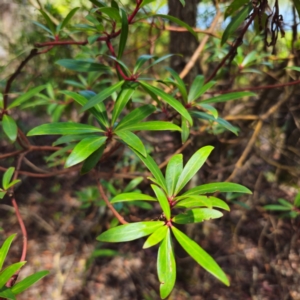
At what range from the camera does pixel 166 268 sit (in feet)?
1.87

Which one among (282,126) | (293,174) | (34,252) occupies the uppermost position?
(282,126)

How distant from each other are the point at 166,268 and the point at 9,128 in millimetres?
607

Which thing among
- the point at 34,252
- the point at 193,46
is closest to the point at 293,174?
the point at 193,46

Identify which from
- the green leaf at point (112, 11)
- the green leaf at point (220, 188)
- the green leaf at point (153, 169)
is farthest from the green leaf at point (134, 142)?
the green leaf at point (112, 11)

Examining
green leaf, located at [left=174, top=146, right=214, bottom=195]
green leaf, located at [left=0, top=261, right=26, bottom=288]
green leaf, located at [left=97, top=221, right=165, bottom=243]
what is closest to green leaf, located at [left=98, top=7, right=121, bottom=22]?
green leaf, located at [left=174, top=146, right=214, bottom=195]

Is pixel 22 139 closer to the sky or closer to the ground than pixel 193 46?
closer to the ground

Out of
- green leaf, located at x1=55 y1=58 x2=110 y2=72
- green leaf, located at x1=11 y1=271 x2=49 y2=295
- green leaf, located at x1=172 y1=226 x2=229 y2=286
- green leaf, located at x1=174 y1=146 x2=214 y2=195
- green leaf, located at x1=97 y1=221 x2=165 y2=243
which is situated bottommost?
green leaf, located at x1=11 y1=271 x2=49 y2=295

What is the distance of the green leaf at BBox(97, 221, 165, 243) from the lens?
580 millimetres

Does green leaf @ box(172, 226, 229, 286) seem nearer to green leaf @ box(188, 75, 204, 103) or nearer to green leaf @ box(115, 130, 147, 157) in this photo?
green leaf @ box(115, 130, 147, 157)

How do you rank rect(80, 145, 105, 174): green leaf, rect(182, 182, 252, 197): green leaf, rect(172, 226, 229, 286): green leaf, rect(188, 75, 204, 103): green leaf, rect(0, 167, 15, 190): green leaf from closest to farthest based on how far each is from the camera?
rect(172, 226, 229, 286): green leaf → rect(182, 182, 252, 197): green leaf → rect(80, 145, 105, 174): green leaf → rect(0, 167, 15, 190): green leaf → rect(188, 75, 204, 103): green leaf

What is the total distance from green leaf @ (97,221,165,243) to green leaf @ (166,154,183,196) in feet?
0.34

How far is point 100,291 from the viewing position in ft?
5.82

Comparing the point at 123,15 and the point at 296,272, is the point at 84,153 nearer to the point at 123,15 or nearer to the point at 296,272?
the point at 123,15

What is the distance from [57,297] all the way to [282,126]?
173 centimetres
